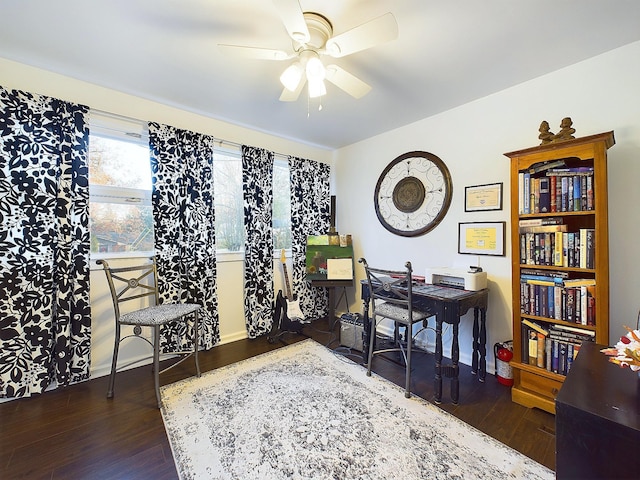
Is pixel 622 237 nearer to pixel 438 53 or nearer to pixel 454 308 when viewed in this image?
pixel 454 308

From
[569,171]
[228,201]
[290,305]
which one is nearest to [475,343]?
[569,171]

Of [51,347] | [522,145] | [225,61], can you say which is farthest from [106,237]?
[522,145]

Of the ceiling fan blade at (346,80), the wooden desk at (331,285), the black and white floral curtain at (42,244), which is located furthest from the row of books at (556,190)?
the black and white floral curtain at (42,244)

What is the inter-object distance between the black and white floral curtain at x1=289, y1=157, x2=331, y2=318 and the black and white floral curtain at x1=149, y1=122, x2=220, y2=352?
1.04 meters

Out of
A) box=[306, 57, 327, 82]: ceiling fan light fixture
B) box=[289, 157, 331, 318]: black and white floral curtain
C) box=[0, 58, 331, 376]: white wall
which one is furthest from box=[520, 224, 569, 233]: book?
box=[0, 58, 331, 376]: white wall

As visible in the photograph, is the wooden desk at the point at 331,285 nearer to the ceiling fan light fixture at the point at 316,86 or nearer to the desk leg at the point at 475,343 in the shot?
Answer: the desk leg at the point at 475,343

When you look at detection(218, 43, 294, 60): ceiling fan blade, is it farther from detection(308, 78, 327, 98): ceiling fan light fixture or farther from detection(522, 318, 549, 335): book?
detection(522, 318, 549, 335): book

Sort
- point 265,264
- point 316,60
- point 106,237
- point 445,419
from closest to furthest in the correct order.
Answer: point 316,60 < point 445,419 < point 106,237 < point 265,264

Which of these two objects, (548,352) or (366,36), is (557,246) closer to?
(548,352)

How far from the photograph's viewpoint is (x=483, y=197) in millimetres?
2387

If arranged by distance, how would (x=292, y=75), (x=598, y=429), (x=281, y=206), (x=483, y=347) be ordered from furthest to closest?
(x=281, y=206), (x=483, y=347), (x=292, y=75), (x=598, y=429)

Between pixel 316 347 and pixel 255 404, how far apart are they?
1007 millimetres

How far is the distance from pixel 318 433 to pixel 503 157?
101 inches

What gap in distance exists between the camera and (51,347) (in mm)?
1979
